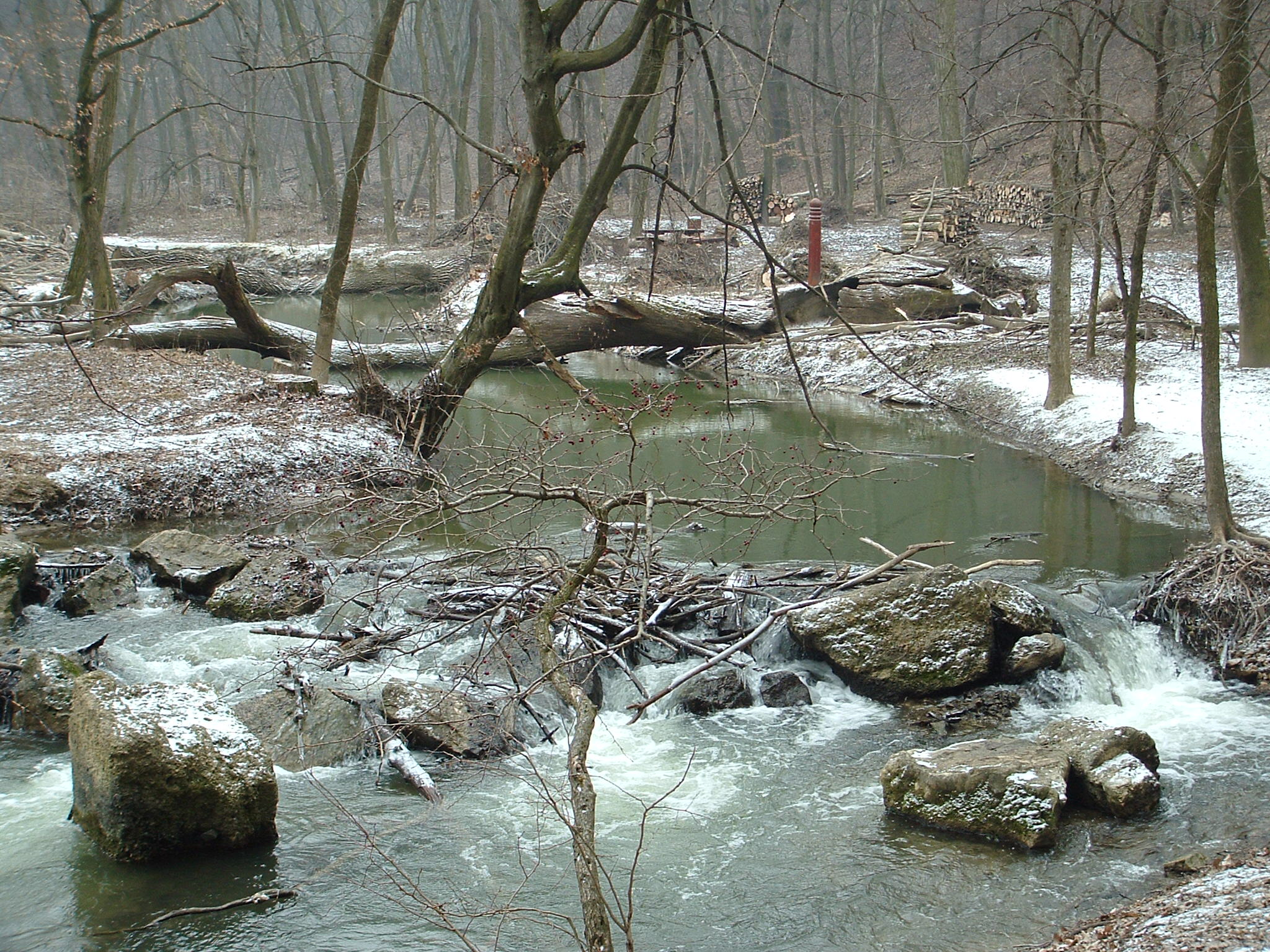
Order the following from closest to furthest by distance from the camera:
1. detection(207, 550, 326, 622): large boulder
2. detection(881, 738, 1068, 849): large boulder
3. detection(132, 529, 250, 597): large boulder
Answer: detection(881, 738, 1068, 849): large boulder
detection(207, 550, 326, 622): large boulder
detection(132, 529, 250, 597): large boulder

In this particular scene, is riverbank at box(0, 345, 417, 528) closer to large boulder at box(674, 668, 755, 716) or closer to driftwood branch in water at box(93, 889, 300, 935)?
large boulder at box(674, 668, 755, 716)

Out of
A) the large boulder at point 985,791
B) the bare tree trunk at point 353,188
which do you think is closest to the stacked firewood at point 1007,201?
the bare tree trunk at point 353,188

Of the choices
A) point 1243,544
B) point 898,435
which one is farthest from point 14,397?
point 1243,544

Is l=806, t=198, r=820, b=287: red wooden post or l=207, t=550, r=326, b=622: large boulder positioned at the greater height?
l=806, t=198, r=820, b=287: red wooden post

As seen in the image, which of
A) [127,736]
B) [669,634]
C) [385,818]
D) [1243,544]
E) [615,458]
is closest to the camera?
[127,736]

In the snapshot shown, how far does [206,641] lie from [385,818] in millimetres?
3124

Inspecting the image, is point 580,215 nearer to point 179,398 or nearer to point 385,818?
point 385,818

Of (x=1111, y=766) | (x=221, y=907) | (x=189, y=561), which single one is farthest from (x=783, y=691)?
(x=189, y=561)

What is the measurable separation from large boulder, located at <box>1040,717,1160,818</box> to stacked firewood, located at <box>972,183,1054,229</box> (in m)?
24.2

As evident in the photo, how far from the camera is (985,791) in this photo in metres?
5.89

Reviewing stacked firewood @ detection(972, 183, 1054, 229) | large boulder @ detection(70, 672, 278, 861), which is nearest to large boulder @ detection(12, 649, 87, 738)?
large boulder @ detection(70, 672, 278, 861)

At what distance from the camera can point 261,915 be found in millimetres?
5199

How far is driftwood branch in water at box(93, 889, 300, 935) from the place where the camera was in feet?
16.3

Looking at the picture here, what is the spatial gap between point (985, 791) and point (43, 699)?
6031 millimetres
